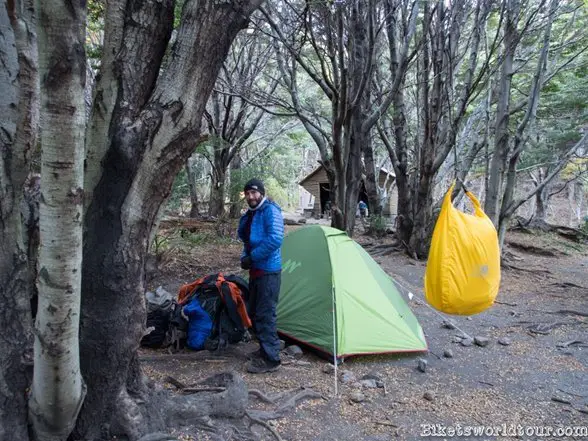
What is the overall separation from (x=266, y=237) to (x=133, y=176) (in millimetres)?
1950

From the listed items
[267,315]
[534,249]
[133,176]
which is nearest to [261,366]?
[267,315]

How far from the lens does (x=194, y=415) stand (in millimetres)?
2943

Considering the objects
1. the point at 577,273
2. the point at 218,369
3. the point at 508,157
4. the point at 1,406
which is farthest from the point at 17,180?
the point at 577,273

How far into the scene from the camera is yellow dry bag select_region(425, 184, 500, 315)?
3.54 meters

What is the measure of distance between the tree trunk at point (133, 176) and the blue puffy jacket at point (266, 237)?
5.69ft

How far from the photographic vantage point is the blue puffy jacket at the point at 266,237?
4223 mm

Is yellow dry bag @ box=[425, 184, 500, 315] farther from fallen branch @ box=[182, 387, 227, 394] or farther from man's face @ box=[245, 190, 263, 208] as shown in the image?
fallen branch @ box=[182, 387, 227, 394]

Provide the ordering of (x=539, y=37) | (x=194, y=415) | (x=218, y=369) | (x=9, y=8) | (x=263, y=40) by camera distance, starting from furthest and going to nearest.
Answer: (x=263, y=40), (x=539, y=37), (x=218, y=369), (x=194, y=415), (x=9, y=8)

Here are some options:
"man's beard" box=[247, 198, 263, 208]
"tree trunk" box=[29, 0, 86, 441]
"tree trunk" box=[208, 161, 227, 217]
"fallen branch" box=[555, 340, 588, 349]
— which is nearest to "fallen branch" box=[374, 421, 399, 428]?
"man's beard" box=[247, 198, 263, 208]

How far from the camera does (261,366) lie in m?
4.23

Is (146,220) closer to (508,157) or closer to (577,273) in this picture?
(508,157)

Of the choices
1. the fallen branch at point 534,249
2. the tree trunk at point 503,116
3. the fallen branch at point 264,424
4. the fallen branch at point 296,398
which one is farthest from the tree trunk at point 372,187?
the fallen branch at point 264,424

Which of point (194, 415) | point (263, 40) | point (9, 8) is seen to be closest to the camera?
point (9, 8)

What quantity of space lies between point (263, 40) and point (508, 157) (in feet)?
23.4
